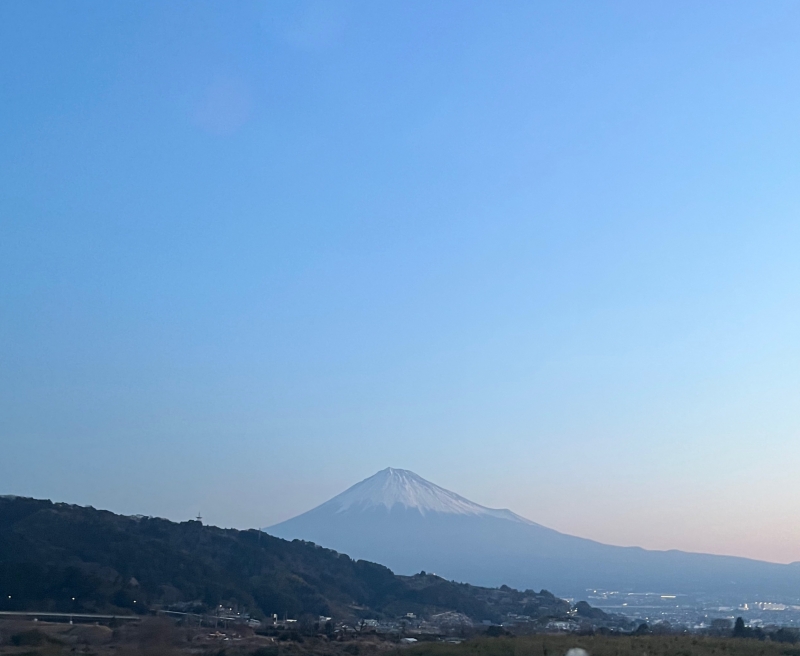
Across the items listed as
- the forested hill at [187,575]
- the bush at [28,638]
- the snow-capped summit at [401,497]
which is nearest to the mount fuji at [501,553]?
the snow-capped summit at [401,497]

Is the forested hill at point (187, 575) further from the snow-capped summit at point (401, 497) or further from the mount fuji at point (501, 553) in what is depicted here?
the snow-capped summit at point (401, 497)

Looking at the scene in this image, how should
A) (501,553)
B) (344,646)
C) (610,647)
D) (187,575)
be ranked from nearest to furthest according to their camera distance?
(610,647), (344,646), (187,575), (501,553)

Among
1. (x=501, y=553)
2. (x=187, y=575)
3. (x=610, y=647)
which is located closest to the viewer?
(x=610, y=647)

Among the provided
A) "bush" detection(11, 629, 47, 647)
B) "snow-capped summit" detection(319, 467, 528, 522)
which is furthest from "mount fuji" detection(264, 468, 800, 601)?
"bush" detection(11, 629, 47, 647)

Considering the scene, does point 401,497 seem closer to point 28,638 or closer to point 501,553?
point 501,553

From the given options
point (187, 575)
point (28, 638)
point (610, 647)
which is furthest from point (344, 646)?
point (187, 575)

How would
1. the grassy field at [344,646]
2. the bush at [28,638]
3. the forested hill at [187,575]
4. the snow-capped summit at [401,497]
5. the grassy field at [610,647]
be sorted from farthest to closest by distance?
the snow-capped summit at [401,497]
the forested hill at [187,575]
the bush at [28,638]
the grassy field at [610,647]
the grassy field at [344,646]

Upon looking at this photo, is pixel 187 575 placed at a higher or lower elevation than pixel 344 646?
higher
